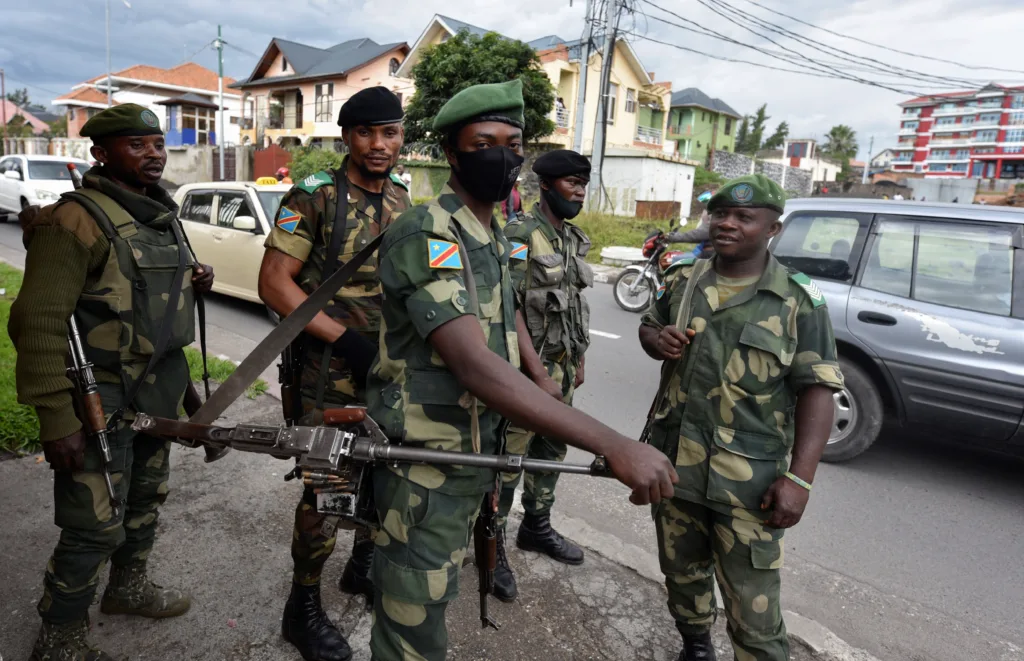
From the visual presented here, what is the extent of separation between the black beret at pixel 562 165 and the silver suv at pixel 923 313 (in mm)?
2184

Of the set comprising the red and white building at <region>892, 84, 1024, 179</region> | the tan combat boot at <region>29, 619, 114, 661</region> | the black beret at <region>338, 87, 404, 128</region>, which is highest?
the red and white building at <region>892, 84, 1024, 179</region>

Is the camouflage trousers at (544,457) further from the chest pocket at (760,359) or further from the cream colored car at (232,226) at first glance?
the cream colored car at (232,226)

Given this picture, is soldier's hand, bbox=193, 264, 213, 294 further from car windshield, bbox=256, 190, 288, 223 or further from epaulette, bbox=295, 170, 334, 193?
car windshield, bbox=256, 190, 288, 223

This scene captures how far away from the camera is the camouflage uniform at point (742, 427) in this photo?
2043mm

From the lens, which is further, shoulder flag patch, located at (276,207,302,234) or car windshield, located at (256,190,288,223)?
car windshield, located at (256,190,288,223)

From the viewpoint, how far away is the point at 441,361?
5.41ft

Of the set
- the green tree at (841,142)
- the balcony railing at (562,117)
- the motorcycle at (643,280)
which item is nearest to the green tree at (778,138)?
the green tree at (841,142)

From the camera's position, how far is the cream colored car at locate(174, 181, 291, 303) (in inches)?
309

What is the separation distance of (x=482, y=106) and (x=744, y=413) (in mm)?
1235

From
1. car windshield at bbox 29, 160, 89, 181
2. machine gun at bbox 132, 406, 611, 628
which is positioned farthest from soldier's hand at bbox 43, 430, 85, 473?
car windshield at bbox 29, 160, 89, 181

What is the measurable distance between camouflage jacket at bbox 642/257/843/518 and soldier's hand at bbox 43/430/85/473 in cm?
187

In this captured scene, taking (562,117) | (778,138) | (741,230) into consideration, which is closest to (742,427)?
(741,230)

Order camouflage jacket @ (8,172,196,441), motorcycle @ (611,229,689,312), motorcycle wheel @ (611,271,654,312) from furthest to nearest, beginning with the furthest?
motorcycle wheel @ (611,271,654,312) < motorcycle @ (611,229,689,312) < camouflage jacket @ (8,172,196,441)

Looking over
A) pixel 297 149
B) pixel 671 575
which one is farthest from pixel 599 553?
pixel 297 149
